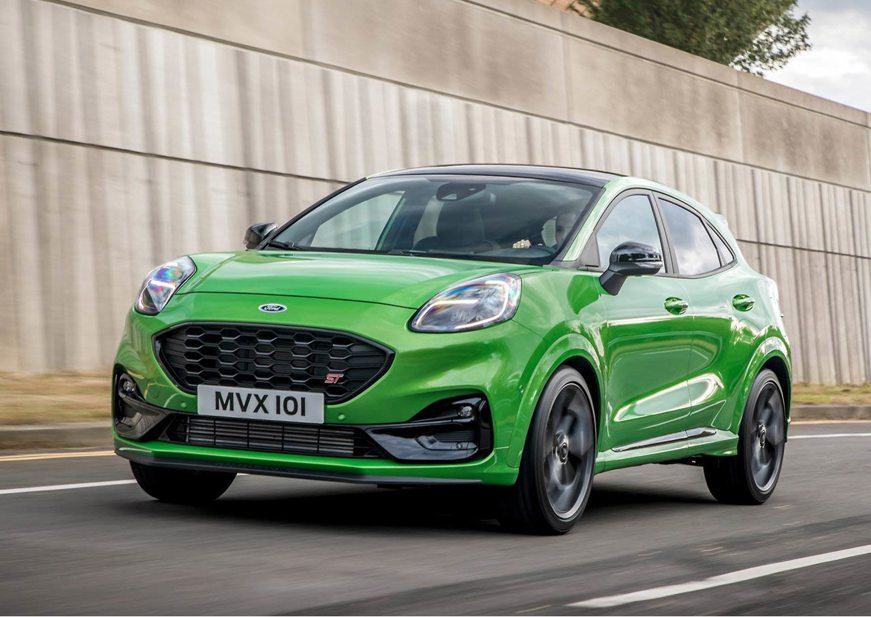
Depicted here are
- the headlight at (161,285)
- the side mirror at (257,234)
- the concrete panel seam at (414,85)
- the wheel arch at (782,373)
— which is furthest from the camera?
the concrete panel seam at (414,85)

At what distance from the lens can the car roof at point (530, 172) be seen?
7.61 metres

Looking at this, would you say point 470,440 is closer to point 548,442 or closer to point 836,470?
point 548,442

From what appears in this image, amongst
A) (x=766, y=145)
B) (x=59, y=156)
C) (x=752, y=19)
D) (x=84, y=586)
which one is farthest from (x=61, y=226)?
(x=752, y=19)

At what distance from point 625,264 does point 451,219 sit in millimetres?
870

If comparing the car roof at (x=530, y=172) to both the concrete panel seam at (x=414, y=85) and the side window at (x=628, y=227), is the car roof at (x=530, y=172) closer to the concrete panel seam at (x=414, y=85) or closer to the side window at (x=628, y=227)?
the side window at (x=628, y=227)

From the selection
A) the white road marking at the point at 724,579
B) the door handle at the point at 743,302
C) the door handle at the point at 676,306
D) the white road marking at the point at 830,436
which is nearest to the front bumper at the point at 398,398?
the white road marking at the point at 724,579

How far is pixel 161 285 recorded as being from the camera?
6.44m

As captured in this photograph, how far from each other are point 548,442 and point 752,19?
37.3 meters

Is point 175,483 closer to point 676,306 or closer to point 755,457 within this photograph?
point 676,306

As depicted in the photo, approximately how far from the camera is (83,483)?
301 inches

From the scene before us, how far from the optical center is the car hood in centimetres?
611

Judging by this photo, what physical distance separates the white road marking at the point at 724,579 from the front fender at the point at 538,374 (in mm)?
984

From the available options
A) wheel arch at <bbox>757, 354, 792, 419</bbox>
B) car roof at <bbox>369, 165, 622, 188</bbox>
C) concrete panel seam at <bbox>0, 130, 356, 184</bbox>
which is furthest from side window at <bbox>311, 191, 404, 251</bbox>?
concrete panel seam at <bbox>0, 130, 356, 184</bbox>

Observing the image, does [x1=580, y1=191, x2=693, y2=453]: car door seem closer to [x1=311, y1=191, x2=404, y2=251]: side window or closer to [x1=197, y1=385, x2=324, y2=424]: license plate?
[x1=311, y1=191, x2=404, y2=251]: side window
